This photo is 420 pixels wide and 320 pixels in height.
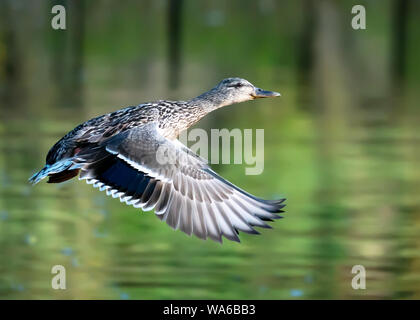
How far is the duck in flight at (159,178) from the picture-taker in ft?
27.6

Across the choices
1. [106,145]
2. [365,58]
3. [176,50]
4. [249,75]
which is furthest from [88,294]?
[365,58]

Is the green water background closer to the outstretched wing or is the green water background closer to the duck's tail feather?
the duck's tail feather

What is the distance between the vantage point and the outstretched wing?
8422mm

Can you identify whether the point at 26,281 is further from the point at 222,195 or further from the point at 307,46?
the point at 307,46

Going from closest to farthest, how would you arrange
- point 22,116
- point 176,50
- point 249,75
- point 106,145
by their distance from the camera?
point 106,145
point 22,116
point 249,75
point 176,50

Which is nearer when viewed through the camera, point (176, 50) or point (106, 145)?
point (106, 145)

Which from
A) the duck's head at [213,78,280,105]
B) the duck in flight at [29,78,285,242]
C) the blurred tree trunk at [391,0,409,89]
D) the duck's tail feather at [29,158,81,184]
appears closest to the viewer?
the duck in flight at [29,78,285,242]

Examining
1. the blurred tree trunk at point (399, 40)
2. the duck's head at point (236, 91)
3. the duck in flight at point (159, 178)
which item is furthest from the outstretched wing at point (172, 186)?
the blurred tree trunk at point (399, 40)

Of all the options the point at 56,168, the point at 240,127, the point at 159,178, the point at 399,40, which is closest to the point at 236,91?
the point at 159,178

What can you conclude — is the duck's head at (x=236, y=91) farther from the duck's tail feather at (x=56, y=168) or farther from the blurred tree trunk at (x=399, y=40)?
the blurred tree trunk at (x=399, y=40)

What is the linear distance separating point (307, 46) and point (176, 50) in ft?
12.8

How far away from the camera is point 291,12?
36.9m

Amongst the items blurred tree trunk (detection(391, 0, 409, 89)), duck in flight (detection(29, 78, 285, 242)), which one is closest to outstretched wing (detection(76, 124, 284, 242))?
duck in flight (detection(29, 78, 285, 242))

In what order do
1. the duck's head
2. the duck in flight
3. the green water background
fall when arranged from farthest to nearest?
the green water background
the duck's head
the duck in flight
